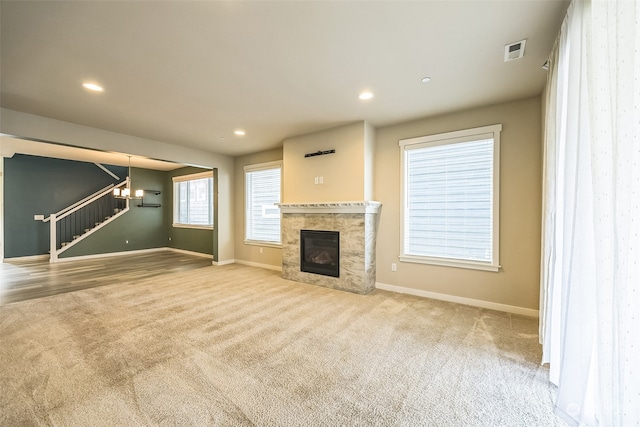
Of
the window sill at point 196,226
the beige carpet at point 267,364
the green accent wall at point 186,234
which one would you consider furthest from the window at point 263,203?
the beige carpet at point 267,364

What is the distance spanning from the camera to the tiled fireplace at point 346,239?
4.10 meters

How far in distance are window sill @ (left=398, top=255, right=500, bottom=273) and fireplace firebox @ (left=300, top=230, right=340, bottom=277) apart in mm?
1086

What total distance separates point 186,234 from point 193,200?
1.12 meters

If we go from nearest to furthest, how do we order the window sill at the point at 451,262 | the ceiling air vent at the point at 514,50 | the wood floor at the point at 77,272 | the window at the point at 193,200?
the ceiling air vent at the point at 514,50 < the window sill at the point at 451,262 < the wood floor at the point at 77,272 < the window at the point at 193,200

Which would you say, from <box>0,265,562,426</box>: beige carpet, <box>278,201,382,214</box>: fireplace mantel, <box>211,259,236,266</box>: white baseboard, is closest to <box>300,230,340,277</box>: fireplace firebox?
<box>278,201,382,214</box>: fireplace mantel

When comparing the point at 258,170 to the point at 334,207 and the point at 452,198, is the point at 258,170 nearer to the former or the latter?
the point at 334,207

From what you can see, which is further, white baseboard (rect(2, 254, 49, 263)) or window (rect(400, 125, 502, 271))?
white baseboard (rect(2, 254, 49, 263))

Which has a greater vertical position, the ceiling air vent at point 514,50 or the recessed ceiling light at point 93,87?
the ceiling air vent at point 514,50

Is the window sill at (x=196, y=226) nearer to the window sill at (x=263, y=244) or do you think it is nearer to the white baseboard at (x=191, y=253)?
the white baseboard at (x=191, y=253)

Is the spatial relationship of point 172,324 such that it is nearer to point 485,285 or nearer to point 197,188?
point 485,285

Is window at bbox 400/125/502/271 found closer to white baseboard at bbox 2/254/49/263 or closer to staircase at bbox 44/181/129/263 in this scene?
staircase at bbox 44/181/129/263

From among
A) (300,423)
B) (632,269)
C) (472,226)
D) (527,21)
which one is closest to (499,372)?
(632,269)

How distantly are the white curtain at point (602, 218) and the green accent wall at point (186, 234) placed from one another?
638 cm

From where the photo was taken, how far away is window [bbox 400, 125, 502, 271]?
11.5 ft
